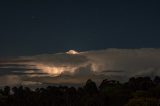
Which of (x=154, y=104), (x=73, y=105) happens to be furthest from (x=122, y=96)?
(x=154, y=104)

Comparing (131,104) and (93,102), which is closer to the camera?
(131,104)

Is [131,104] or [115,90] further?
[115,90]

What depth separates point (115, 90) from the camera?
19912 centimetres

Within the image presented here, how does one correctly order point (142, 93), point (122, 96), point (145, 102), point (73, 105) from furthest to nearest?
point (73, 105)
point (122, 96)
point (142, 93)
point (145, 102)

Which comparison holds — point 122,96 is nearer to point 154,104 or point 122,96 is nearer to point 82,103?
point 82,103

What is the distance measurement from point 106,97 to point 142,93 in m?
21.2

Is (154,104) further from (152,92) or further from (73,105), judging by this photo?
(73,105)

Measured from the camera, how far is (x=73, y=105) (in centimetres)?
19888

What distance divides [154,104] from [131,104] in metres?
7.35

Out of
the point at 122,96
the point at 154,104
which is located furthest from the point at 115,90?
the point at 154,104

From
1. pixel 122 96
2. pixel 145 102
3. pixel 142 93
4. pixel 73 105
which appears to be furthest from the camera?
pixel 73 105

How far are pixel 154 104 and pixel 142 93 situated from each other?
32.4m

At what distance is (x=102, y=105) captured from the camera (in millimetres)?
177500

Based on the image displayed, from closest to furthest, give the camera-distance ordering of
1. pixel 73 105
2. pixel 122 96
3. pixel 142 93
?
pixel 142 93 → pixel 122 96 → pixel 73 105
